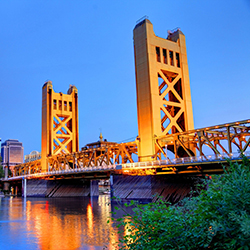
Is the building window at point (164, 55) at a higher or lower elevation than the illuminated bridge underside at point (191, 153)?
higher

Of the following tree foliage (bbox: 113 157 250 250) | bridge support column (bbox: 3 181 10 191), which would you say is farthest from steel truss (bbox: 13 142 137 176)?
tree foliage (bbox: 113 157 250 250)

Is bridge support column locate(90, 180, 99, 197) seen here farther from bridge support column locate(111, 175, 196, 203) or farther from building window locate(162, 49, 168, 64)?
building window locate(162, 49, 168, 64)

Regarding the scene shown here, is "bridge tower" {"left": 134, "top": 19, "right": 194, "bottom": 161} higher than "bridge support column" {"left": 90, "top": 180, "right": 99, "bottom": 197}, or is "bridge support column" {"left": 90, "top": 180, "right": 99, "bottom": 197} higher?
"bridge tower" {"left": 134, "top": 19, "right": 194, "bottom": 161}

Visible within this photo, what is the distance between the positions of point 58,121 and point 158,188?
53464 millimetres

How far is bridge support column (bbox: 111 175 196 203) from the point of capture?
41.5 metres

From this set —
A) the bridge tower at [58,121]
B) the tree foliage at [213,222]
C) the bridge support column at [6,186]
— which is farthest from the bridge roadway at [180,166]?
the bridge support column at [6,186]

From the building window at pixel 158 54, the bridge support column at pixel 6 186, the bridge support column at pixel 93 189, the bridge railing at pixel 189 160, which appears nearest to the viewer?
the bridge railing at pixel 189 160

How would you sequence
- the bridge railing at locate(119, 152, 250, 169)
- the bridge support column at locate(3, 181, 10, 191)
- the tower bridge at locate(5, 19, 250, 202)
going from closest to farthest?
the bridge railing at locate(119, 152, 250, 169) < the tower bridge at locate(5, 19, 250, 202) < the bridge support column at locate(3, 181, 10, 191)

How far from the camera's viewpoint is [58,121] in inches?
3519

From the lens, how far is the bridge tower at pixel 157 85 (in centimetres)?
Answer: 4750

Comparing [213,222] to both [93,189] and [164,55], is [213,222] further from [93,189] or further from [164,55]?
[93,189]

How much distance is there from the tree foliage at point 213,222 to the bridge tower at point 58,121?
257ft

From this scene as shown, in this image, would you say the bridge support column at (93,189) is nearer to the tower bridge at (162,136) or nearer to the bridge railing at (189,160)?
the tower bridge at (162,136)

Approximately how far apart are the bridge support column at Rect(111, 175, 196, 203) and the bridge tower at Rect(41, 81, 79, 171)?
4366 cm
